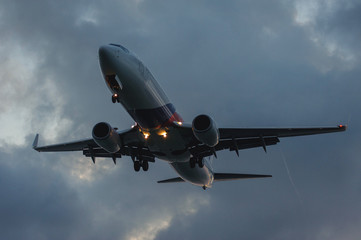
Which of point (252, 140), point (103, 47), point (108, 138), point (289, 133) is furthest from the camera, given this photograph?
point (252, 140)

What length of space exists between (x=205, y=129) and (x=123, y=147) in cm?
781

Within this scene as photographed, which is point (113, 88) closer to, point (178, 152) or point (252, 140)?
point (178, 152)

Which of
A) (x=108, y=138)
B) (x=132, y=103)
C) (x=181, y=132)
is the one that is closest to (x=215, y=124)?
(x=181, y=132)

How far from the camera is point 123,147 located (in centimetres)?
2722

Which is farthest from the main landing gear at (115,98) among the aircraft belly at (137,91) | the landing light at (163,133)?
→ the landing light at (163,133)

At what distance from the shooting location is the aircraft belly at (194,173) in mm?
27341

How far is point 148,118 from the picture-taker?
22.1m

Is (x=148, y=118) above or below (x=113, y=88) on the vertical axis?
below

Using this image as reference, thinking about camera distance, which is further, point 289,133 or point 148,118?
point 289,133

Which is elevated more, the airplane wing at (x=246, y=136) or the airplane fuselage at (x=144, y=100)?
the airplane fuselage at (x=144, y=100)

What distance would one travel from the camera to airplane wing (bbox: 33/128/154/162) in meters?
25.1

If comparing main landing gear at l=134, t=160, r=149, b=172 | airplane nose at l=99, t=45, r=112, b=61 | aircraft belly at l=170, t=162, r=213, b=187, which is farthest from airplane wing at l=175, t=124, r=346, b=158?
airplane nose at l=99, t=45, r=112, b=61

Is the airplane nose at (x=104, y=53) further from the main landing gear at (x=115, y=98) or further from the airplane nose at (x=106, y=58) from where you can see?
the main landing gear at (x=115, y=98)

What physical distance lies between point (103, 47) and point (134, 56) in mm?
2111
